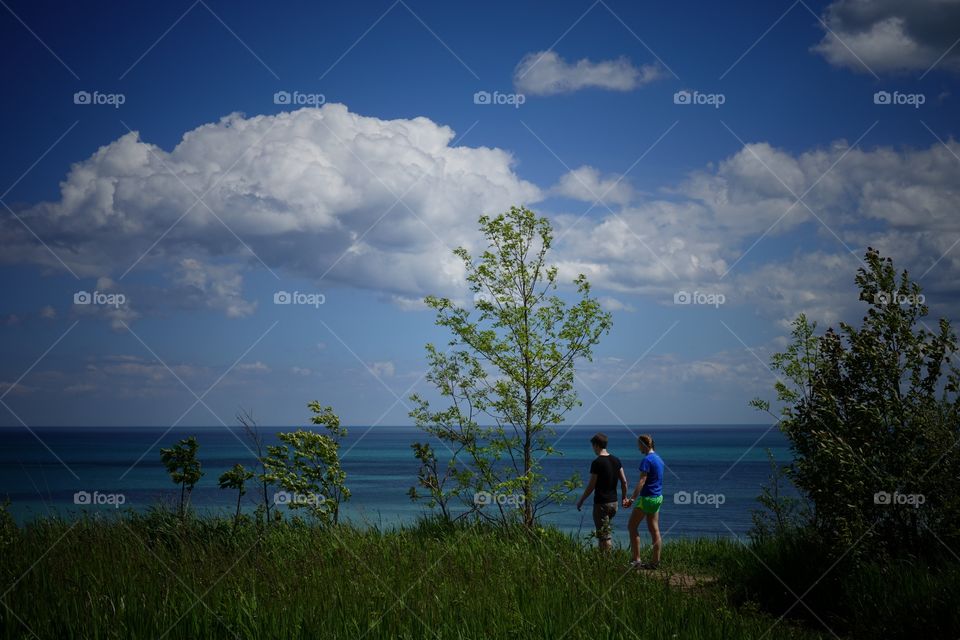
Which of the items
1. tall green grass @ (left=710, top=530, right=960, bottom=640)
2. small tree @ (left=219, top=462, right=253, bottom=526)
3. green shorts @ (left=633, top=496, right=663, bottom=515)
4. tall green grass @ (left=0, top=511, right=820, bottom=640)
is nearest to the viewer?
tall green grass @ (left=0, top=511, right=820, bottom=640)

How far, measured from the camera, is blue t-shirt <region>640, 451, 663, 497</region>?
1117 cm

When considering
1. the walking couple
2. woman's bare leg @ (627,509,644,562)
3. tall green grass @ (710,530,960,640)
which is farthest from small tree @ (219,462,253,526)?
tall green grass @ (710,530,960,640)

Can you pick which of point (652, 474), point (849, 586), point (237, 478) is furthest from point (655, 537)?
point (237, 478)

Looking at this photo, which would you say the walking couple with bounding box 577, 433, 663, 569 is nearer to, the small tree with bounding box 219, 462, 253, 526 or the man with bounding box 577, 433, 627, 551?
the man with bounding box 577, 433, 627, 551

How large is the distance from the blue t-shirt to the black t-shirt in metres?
0.52

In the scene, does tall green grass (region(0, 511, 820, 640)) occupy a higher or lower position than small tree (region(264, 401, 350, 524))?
lower

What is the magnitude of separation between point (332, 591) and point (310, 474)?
4557 millimetres

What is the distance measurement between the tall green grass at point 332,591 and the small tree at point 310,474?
87 centimetres

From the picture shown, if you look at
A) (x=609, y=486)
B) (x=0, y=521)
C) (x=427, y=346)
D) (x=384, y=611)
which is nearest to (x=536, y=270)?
(x=427, y=346)

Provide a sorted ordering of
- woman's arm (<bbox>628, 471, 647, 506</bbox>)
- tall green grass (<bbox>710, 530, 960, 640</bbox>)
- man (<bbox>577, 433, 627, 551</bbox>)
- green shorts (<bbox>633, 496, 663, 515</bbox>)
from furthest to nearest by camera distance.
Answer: man (<bbox>577, 433, 627, 551</bbox>) → green shorts (<bbox>633, 496, 663, 515</bbox>) → woman's arm (<bbox>628, 471, 647, 506</bbox>) → tall green grass (<bbox>710, 530, 960, 640</bbox>)

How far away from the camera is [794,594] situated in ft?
31.2

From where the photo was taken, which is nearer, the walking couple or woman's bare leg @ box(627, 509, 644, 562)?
the walking couple

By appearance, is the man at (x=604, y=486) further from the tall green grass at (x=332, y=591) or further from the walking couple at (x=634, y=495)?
the tall green grass at (x=332, y=591)

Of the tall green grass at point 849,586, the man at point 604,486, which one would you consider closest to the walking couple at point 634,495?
the man at point 604,486
